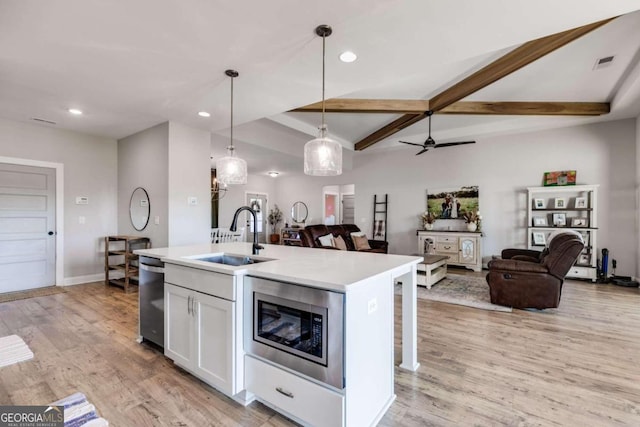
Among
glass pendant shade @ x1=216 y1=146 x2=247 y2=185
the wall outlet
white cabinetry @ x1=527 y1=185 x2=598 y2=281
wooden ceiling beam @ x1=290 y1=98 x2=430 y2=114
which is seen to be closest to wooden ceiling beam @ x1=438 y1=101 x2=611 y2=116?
wooden ceiling beam @ x1=290 y1=98 x2=430 y2=114

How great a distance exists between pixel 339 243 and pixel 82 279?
450 centimetres

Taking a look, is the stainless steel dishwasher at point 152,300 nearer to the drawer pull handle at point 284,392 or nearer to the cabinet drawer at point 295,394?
the cabinet drawer at point 295,394

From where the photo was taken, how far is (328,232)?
605cm

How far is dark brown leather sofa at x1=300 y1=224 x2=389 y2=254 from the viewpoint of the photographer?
5531 mm

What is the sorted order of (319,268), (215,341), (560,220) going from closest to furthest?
1. (319,268)
2. (215,341)
3. (560,220)

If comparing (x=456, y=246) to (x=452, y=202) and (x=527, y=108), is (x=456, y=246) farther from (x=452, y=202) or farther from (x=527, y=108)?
(x=527, y=108)

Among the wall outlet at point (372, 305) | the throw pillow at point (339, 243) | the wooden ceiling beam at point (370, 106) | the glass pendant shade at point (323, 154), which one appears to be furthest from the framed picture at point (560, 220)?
the wall outlet at point (372, 305)

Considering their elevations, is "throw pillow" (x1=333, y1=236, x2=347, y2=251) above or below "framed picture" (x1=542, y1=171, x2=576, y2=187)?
below

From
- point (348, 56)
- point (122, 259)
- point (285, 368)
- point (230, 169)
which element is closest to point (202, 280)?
point (285, 368)

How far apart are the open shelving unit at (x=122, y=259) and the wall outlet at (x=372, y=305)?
3801 millimetres

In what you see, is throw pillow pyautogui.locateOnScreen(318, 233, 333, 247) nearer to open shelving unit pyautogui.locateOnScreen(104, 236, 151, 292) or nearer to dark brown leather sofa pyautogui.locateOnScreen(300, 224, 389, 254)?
dark brown leather sofa pyautogui.locateOnScreen(300, 224, 389, 254)

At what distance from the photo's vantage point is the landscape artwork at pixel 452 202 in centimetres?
645

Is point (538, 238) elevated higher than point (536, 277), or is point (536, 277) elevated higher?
point (538, 238)

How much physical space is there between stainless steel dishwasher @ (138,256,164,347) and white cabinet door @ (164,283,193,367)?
198 mm
